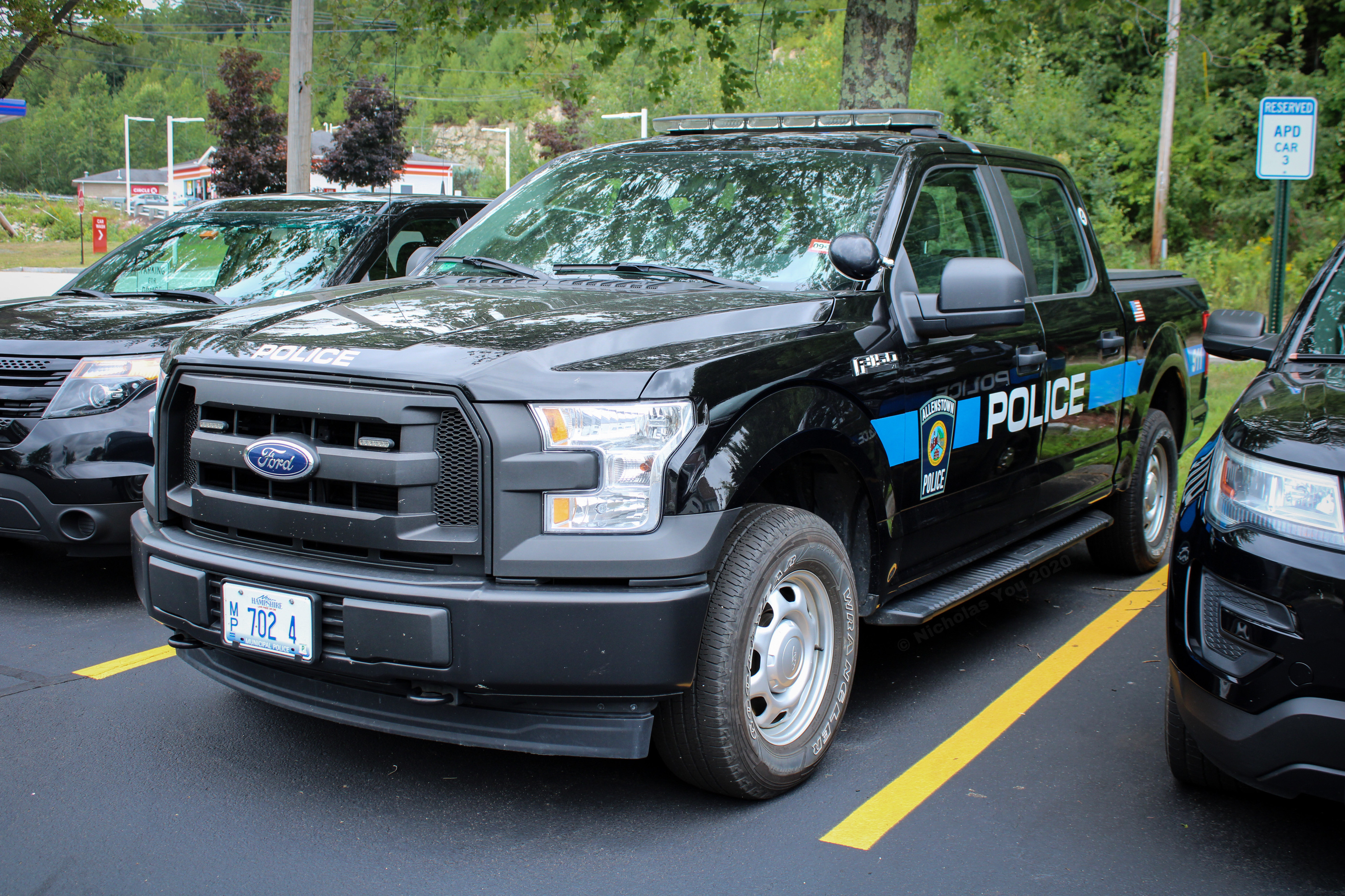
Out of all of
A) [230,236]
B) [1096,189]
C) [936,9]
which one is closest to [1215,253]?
[1096,189]

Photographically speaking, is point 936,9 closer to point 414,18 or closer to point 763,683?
point 414,18

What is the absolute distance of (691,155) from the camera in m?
4.37

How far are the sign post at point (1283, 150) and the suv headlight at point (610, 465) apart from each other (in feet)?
24.7

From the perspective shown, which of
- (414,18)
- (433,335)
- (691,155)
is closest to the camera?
(433,335)

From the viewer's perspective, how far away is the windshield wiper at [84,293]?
6.23m

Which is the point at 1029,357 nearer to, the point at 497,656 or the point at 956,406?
the point at 956,406

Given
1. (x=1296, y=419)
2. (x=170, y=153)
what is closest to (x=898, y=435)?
(x=1296, y=419)

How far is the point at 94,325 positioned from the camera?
5312mm

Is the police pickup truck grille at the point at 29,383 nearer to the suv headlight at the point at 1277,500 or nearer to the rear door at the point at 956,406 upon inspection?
the rear door at the point at 956,406

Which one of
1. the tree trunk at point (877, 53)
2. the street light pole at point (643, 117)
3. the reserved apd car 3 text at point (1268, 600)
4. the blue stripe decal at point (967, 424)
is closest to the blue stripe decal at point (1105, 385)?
the blue stripe decal at point (967, 424)

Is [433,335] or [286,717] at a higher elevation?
[433,335]

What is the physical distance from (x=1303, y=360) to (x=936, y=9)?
33.7ft

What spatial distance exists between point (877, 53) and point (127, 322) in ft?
19.7

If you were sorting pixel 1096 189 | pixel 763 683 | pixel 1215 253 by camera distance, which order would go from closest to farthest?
pixel 763 683, pixel 1215 253, pixel 1096 189
